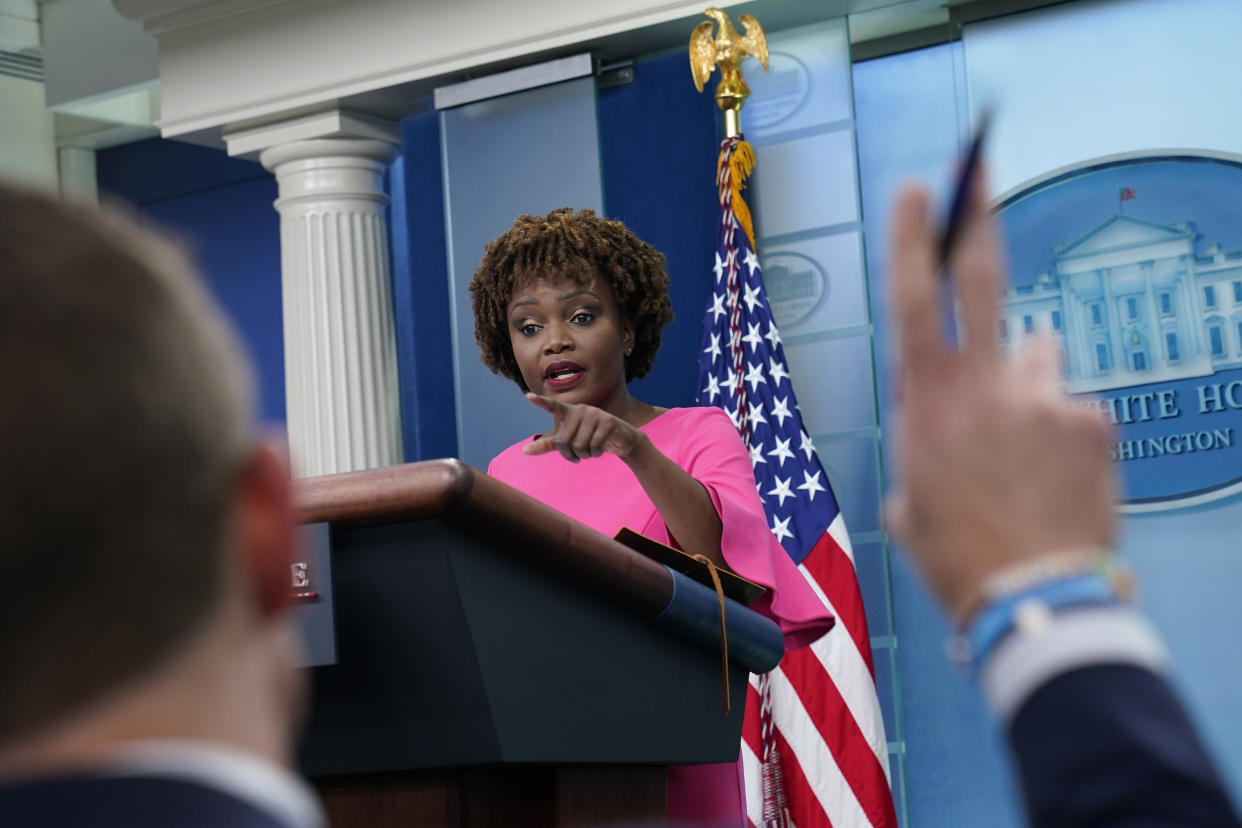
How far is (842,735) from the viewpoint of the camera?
13.0 ft

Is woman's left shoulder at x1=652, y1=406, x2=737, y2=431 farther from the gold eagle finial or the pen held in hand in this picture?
the gold eagle finial

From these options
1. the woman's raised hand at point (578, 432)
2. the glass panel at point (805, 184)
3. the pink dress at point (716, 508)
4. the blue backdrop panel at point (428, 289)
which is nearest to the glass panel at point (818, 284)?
the glass panel at point (805, 184)

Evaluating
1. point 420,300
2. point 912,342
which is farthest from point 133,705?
point 420,300

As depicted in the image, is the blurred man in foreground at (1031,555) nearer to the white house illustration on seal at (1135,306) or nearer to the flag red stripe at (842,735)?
the flag red stripe at (842,735)

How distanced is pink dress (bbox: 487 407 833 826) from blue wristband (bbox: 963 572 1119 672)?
1397mm

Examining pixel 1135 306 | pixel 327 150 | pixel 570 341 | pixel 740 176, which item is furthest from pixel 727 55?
pixel 570 341

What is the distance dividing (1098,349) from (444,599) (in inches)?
146

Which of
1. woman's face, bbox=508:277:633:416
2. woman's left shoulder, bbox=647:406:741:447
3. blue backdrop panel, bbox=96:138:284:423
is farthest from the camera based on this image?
blue backdrop panel, bbox=96:138:284:423

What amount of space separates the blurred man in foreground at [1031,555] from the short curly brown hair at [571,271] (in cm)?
203

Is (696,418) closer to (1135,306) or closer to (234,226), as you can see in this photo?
(1135,306)

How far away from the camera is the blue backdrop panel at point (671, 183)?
4.76 m

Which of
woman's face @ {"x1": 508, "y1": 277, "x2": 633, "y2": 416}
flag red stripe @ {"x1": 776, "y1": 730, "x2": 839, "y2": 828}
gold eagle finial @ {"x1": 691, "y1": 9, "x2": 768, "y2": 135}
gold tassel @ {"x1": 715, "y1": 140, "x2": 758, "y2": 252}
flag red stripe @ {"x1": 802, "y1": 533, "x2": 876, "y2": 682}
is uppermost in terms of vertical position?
gold eagle finial @ {"x1": 691, "y1": 9, "x2": 768, "y2": 135}

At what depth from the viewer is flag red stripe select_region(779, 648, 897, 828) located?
12.9 ft

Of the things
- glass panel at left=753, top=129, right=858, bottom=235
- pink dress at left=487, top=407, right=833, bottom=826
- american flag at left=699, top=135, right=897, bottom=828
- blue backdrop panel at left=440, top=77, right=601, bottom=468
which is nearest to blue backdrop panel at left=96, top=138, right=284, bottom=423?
blue backdrop panel at left=440, top=77, right=601, bottom=468
